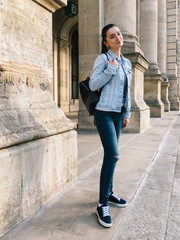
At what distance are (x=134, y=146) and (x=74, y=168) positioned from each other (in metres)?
2.30

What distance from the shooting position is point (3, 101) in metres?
2.05

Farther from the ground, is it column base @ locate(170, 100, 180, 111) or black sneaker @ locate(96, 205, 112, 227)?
column base @ locate(170, 100, 180, 111)

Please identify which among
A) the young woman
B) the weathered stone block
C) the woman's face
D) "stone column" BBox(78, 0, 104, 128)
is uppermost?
"stone column" BBox(78, 0, 104, 128)

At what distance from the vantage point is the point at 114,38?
6.74ft

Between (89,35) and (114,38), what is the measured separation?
5.14 m

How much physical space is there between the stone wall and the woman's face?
0.79 meters

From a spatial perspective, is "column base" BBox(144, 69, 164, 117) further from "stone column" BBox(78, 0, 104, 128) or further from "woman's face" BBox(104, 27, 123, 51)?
"woman's face" BBox(104, 27, 123, 51)

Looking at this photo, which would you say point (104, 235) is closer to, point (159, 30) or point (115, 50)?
point (115, 50)

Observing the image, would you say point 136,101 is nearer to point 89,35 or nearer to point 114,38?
point 89,35

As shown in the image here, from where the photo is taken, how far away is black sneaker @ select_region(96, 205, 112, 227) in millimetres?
1931

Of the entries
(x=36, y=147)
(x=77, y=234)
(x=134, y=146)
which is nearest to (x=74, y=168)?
(x=36, y=147)

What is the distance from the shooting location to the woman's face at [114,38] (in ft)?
6.72

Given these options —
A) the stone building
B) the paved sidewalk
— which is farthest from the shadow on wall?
the paved sidewalk

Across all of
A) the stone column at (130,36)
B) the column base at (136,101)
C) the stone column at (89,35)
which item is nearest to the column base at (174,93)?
the column base at (136,101)
